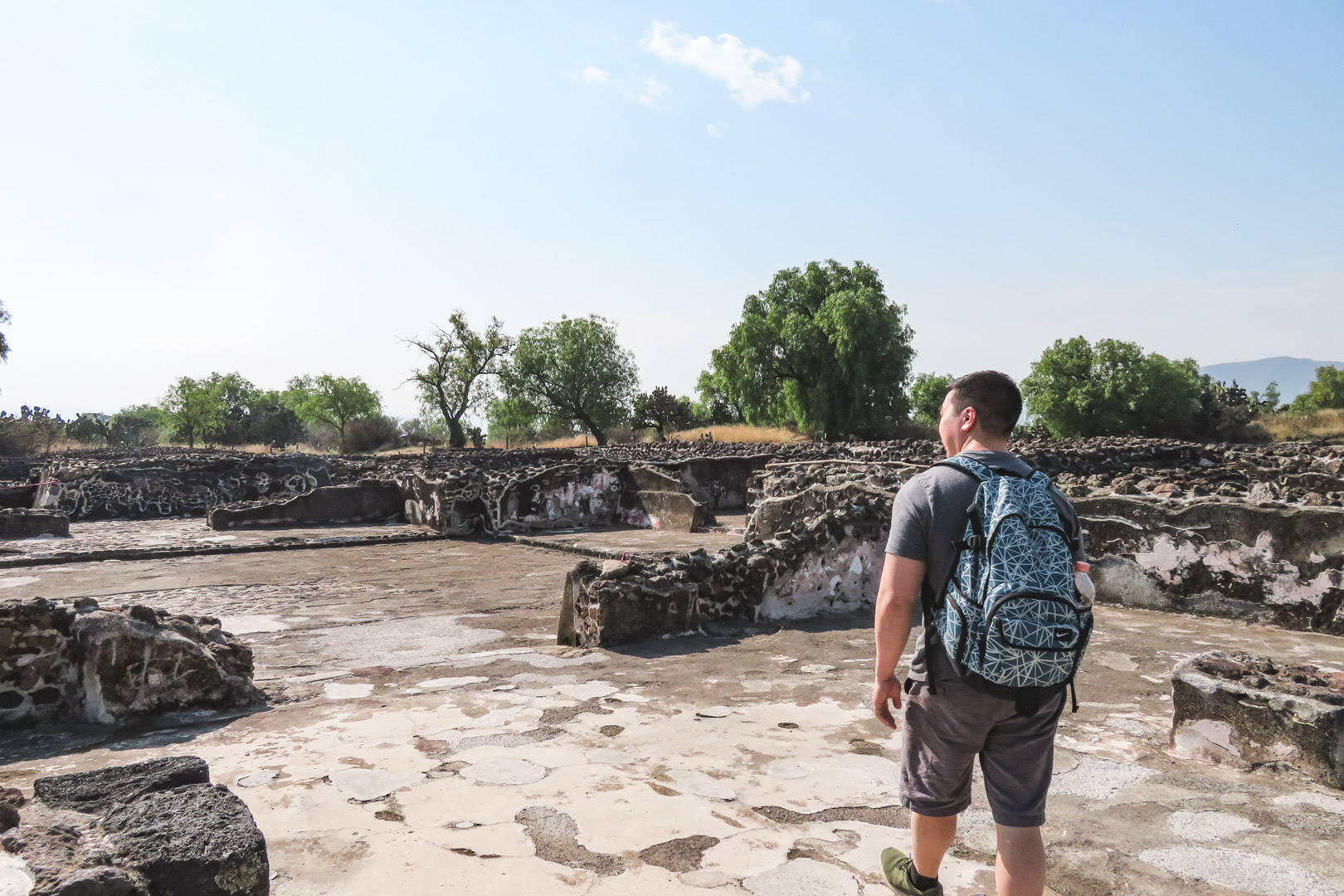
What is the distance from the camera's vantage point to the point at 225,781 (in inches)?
126

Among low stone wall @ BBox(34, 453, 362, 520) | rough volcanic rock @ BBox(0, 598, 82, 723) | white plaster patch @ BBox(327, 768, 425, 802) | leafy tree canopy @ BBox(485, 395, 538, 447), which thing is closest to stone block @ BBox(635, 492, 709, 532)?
low stone wall @ BBox(34, 453, 362, 520)

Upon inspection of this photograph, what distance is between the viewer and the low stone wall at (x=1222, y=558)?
5.79m

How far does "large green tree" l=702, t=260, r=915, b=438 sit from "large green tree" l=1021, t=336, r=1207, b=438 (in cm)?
950

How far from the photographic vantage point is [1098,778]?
326 centimetres

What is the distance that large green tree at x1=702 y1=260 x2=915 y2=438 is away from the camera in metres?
41.3

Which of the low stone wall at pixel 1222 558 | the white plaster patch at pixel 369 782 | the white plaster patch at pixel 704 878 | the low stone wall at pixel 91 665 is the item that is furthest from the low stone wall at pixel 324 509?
the white plaster patch at pixel 704 878

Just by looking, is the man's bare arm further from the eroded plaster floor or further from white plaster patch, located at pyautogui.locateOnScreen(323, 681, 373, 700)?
white plaster patch, located at pyautogui.locateOnScreen(323, 681, 373, 700)

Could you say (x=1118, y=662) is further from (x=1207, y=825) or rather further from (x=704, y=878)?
(x=704, y=878)

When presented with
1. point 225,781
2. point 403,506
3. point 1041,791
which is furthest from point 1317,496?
point 403,506

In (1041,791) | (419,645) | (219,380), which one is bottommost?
(419,645)

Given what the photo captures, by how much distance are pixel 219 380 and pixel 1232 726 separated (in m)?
87.9

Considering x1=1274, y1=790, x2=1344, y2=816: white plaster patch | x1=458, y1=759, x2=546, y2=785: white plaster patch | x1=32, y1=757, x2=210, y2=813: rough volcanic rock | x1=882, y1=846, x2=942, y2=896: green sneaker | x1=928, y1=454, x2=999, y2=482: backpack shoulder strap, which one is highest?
x1=928, y1=454, x2=999, y2=482: backpack shoulder strap

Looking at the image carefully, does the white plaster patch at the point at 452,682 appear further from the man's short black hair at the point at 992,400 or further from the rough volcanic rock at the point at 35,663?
the man's short black hair at the point at 992,400

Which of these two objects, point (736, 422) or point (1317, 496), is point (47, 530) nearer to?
point (1317, 496)
